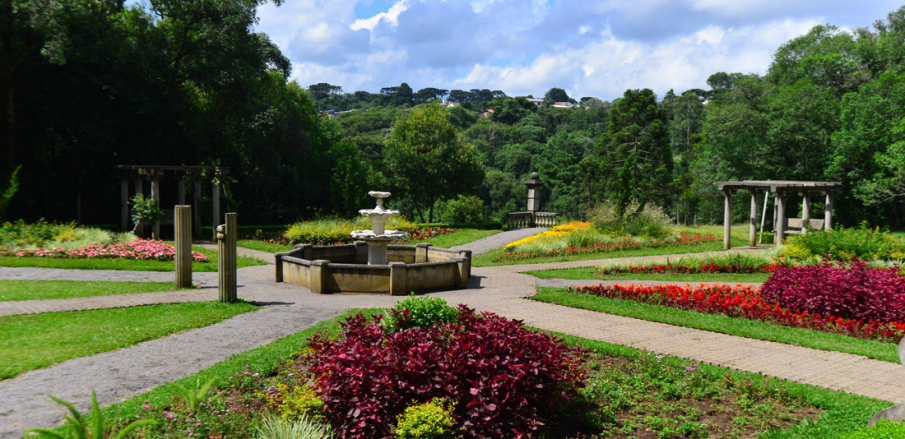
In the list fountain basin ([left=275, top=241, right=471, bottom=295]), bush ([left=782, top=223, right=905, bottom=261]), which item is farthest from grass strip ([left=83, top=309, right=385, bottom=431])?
bush ([left=782, top=223, right=905, bottom=261])

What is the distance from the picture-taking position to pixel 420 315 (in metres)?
5.94

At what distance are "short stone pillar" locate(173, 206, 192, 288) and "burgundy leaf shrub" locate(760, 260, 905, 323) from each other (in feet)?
37.3

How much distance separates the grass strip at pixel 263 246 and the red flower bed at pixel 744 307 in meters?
11.5

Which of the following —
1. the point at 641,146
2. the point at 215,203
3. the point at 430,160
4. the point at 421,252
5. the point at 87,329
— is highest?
the point at 641,146

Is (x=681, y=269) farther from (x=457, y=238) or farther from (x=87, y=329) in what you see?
(x=87, y=329)

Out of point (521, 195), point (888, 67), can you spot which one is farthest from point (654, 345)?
point (521, 195)

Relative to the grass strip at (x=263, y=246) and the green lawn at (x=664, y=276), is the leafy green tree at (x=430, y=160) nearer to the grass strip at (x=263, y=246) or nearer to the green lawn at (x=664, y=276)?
the grass strip at (x=263, y=246)

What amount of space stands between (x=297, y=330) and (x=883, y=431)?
693 cm

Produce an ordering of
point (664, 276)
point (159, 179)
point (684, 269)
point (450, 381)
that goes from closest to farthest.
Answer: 1. point (450, 381)
2. point (664, 276)
3. point (684, 269)
4. point (159, 179)

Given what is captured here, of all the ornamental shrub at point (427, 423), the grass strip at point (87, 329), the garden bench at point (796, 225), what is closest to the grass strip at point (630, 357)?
the grass strip at point (87, 329)

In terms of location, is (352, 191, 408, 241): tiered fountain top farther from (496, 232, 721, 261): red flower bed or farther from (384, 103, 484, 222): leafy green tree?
(384, 103, 484, 222): leafy green tree

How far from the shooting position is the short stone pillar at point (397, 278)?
1130cm

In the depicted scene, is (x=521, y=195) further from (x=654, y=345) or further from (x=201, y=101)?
(x=654, y=345)

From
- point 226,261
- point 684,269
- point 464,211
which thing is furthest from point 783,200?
point 226,261
